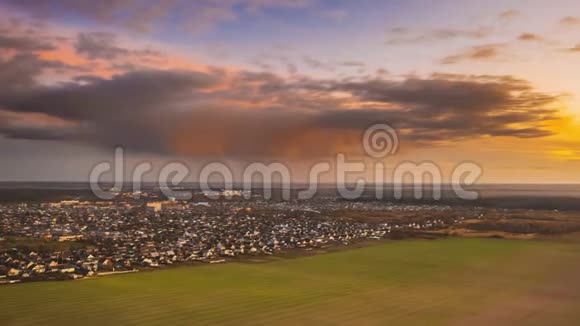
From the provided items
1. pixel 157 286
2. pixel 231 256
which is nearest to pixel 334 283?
pixel 157 286

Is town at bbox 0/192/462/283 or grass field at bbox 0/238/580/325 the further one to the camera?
town at bbox 0/192/462/283

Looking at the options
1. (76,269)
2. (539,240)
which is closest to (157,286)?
(76,269)

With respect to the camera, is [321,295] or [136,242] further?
[136,242]

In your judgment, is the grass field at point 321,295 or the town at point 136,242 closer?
the grass field at point 321,295

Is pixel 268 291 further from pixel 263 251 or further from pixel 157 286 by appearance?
pixel 263 251

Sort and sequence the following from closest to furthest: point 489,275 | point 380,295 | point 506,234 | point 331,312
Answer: point 331,312
point 380,295
point 489,275
point 506,234

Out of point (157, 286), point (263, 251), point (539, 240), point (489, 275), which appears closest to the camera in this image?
point (157, 286)

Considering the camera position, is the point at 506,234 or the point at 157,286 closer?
the point at 157,286

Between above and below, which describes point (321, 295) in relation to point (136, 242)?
above
